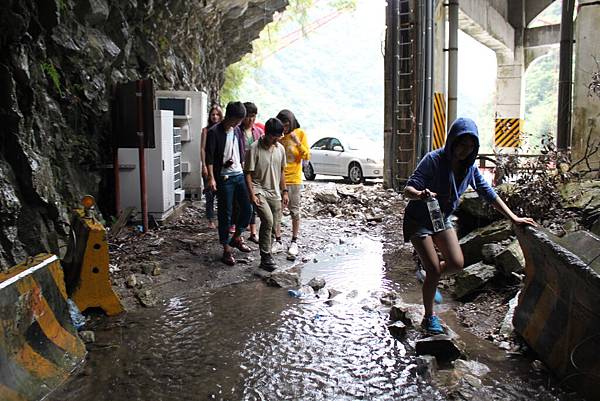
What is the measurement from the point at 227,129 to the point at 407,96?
26.2 ft

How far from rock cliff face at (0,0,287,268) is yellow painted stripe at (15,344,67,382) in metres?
1.42

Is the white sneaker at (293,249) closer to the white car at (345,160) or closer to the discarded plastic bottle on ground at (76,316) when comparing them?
the discarded plastic bottle on ground at (76,316)

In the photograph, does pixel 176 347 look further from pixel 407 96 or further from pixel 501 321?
pixel 407 96

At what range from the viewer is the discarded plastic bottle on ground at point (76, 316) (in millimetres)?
4941

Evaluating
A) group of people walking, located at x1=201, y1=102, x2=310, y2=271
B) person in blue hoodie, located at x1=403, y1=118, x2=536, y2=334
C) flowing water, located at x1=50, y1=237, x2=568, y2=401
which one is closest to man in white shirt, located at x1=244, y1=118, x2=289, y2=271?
group of people walking, located at x1=201, y1=102, x2=310, y2=271

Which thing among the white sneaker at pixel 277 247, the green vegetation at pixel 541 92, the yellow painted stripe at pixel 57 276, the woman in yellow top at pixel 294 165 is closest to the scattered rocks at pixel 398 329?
the yellow painted stripe at pixel 57 276

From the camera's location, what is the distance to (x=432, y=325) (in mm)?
4746

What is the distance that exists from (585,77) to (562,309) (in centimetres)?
769

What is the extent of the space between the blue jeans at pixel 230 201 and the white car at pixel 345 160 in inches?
432

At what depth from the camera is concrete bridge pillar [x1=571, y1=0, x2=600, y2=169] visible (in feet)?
32.9

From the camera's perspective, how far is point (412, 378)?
4.05 m

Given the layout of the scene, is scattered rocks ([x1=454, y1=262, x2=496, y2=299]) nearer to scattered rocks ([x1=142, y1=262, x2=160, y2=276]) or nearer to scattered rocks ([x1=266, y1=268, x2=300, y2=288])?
scattered rocks ([x1=266, y1=268, x2=300, y2=288])

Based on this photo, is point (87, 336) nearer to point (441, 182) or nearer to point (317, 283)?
point (317, 283)

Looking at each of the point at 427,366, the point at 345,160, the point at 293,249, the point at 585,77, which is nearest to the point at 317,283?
the point at 293,249
